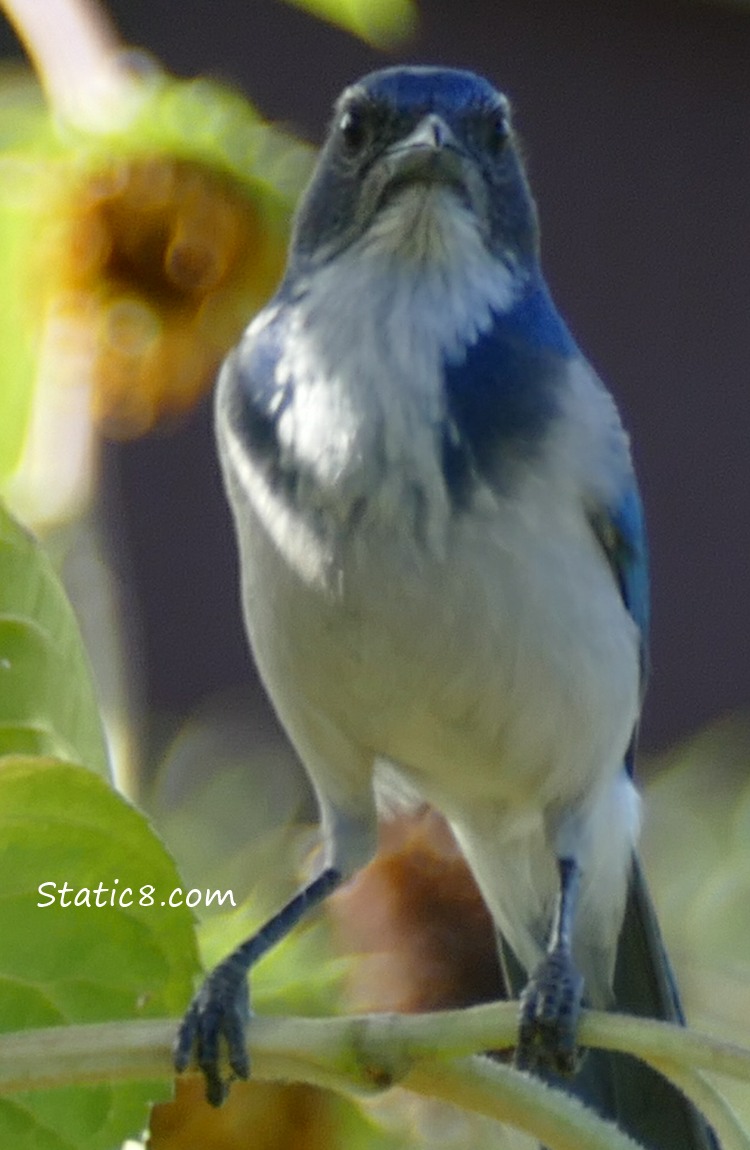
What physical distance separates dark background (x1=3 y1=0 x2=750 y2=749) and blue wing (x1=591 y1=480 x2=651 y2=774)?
180cm

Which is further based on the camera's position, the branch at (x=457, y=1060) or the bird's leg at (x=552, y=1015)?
the bird's leg at (x=552, y=1015)

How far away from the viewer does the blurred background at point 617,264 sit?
314 centimetres

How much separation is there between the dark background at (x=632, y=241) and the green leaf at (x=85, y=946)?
7.66ft

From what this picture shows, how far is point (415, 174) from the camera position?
1.24 metres

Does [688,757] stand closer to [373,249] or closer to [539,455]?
[539,455]

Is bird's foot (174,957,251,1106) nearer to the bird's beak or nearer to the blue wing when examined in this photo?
the blue wing

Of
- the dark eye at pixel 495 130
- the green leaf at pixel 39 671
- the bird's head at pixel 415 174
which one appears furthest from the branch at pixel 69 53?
the dark eye at pixel 495 130

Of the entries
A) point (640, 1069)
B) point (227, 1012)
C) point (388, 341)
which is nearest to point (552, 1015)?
point (227, 1012)

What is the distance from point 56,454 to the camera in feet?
2.93

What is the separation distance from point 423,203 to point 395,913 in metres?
0.54

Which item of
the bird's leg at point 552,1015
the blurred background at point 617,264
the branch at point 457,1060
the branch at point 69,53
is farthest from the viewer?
the blurred background at point 617,264

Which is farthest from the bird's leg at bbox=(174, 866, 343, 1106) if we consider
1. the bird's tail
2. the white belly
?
the bird's tail

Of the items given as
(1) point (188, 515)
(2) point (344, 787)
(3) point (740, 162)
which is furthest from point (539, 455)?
(3) point (740, 162)

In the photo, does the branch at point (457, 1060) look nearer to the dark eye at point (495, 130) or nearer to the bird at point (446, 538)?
the bird at point (446, 538)
